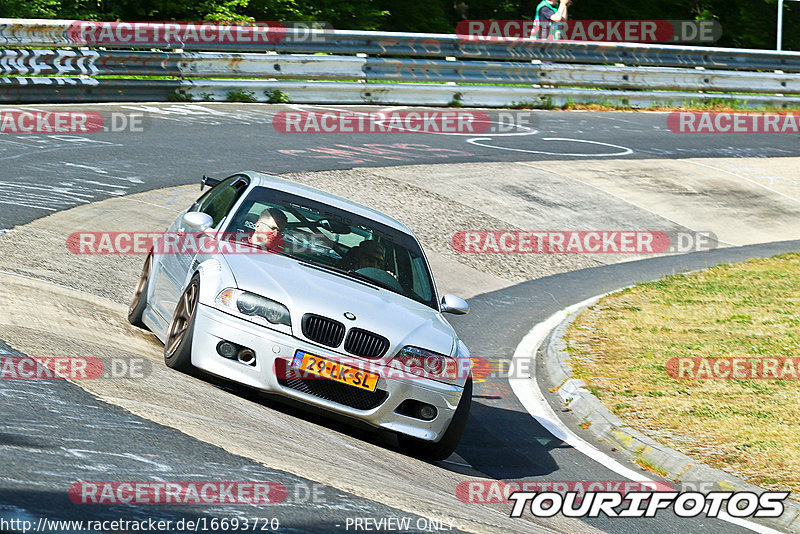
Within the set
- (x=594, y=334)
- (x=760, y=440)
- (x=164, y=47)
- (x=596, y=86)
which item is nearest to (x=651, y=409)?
(x=760, y=440)

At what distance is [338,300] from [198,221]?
1.49 m

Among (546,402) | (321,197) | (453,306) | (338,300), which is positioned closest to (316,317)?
(338,300)

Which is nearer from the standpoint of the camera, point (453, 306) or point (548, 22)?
point (453, 306)

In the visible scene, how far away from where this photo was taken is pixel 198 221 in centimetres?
780

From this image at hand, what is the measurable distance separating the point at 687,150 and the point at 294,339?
617 inches

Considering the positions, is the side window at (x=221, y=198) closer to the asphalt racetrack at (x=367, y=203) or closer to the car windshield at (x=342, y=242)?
the car windshield at (x=342, y=242)

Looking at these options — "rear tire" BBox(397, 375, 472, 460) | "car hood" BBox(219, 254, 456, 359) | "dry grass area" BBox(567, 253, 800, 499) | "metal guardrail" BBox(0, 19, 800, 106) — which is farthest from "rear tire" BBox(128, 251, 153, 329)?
"metal guardrail" BBox(0, 19, 800, 106)

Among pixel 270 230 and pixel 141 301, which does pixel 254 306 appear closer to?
pixel 270 230

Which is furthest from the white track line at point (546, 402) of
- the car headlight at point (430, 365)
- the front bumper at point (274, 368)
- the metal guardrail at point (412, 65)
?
the metal guardrail at point (412, 65)

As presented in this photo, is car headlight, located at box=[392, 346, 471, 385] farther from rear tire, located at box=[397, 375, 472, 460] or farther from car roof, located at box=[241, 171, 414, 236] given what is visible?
car roof, located at box=[241, 171, 414, 236]

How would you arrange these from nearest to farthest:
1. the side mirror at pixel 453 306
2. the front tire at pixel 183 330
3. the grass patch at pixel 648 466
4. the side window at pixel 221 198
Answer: the front tire at pixel 183 330, the grass patch at pixel 648 466, the side mirror at pixel 453 306, the side window at pixel 221 198

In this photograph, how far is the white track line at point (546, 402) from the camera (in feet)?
24.2

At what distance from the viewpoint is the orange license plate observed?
21.7 feet

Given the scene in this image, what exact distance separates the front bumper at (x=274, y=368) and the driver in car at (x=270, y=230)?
104cm
